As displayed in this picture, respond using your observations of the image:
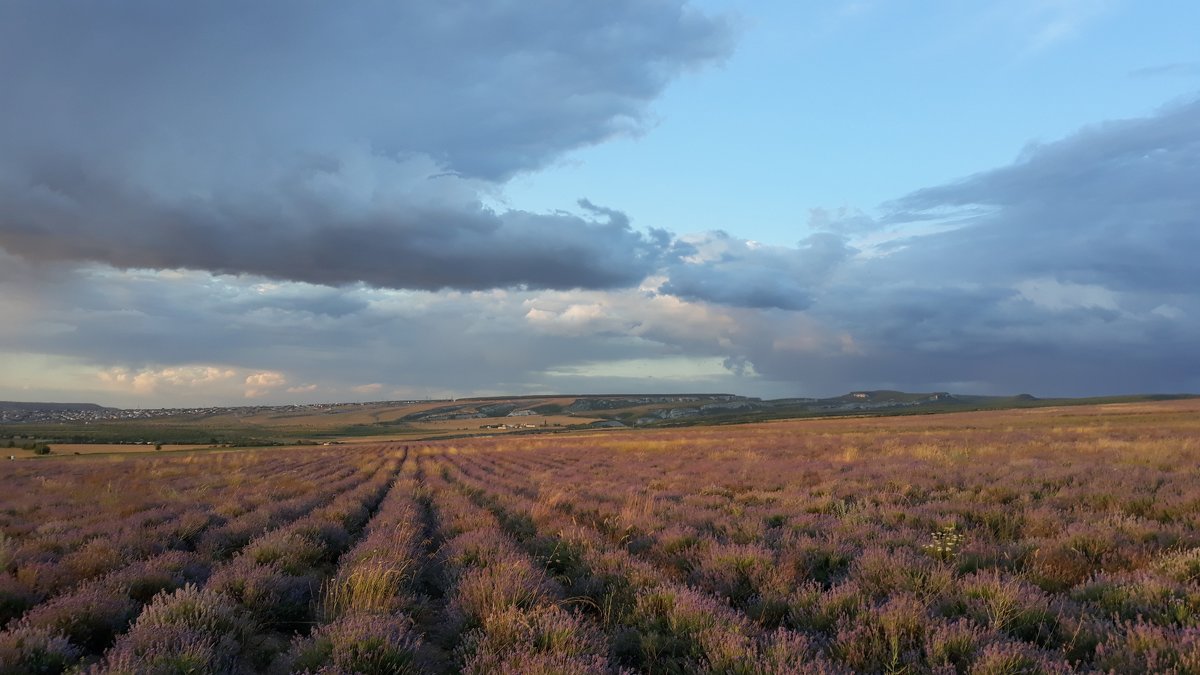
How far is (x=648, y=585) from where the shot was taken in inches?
266

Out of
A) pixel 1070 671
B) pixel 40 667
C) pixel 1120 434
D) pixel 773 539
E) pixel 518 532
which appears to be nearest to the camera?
pixel 1070 671

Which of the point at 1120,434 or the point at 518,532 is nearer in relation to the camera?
the point at 518,532

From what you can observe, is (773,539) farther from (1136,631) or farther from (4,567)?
(4,567)

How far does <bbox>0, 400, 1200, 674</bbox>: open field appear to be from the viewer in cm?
468

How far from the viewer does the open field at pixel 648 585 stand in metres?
4.68

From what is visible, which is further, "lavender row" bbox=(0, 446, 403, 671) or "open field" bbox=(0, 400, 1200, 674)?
"lavender row" bbox=(0, 446, 403, 671)

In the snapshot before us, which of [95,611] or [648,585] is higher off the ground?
[95,611]

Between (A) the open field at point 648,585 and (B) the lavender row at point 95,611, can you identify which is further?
(B) the lavender row at point 95,611

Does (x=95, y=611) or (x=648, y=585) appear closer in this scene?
(x=95, y=611)

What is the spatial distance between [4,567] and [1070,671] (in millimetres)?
12029

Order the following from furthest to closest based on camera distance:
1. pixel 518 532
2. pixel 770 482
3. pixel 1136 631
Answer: pixel 770 482, pixel 518 532, pixel 1136 631

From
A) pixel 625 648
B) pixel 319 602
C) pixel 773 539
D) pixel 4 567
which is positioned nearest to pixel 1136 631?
pixel 625 648

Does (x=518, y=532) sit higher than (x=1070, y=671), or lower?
lower

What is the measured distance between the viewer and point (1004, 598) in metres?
5.28
